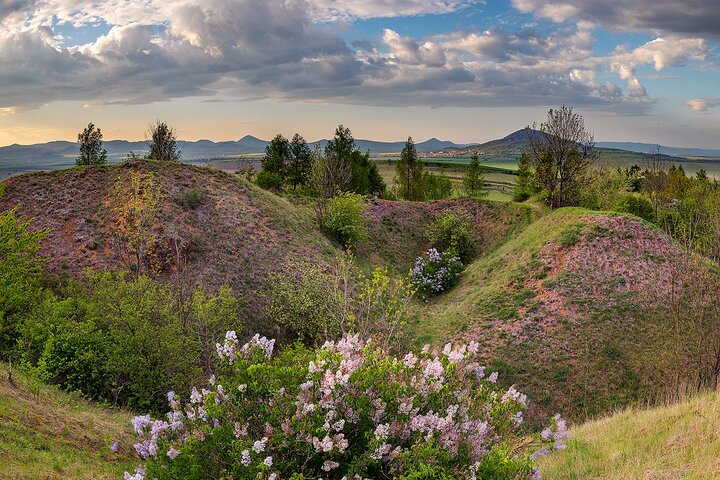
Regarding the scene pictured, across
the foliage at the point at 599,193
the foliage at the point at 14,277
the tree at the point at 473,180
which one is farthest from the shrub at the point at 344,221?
the tree at the point at 473,180

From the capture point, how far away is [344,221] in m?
38.0

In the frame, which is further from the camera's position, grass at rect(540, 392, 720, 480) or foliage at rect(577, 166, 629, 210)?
foliage at rect(577, 166, 629, 210)

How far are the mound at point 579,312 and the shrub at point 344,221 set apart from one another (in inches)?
337

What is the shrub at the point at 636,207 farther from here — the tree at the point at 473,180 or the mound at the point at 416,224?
the tree at the point at 473,180

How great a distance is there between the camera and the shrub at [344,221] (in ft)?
124

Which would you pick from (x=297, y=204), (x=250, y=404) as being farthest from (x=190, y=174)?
(x=250, y=404)

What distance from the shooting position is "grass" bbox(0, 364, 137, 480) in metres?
9.56

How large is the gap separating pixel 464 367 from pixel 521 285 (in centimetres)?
2112

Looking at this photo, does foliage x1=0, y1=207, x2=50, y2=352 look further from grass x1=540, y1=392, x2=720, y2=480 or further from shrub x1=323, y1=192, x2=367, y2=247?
shrub x1=323, y1=192, x2=367, y2=247

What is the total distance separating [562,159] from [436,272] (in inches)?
573

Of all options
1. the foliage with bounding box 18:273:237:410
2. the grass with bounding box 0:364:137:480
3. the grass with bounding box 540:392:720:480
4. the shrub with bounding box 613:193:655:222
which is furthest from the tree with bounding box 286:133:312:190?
the grass with bounding box 540:392:720:480

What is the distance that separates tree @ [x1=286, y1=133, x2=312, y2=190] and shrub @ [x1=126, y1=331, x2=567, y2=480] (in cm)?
6046

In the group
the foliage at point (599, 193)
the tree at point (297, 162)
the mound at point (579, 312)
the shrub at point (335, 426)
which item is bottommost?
the mound at point (579, 312)

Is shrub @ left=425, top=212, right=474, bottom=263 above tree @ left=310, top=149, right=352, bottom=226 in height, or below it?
below
